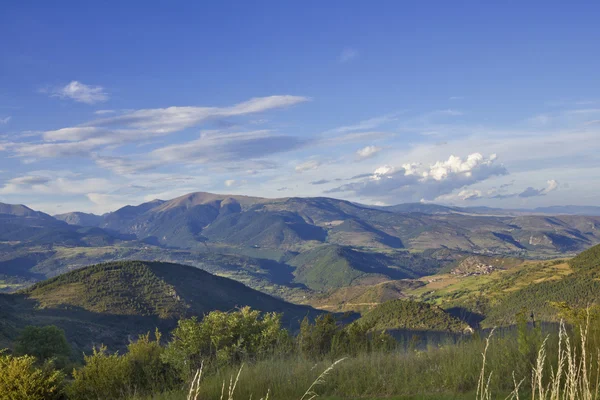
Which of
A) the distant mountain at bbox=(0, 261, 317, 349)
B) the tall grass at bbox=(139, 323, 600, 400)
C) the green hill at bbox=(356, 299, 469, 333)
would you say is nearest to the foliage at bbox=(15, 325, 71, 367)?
the distant mountain at bbox=(0, 261, 317, 349)

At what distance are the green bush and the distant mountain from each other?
71.5 metres

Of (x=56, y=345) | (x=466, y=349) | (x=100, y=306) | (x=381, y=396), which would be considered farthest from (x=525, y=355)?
(x=100, y=306)

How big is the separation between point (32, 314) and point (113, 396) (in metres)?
116

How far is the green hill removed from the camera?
374 ft

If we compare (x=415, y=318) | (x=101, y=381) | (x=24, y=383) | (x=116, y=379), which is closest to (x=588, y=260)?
(x=415, y=318)

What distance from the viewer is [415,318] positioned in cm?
12538

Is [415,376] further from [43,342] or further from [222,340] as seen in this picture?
[43,342]

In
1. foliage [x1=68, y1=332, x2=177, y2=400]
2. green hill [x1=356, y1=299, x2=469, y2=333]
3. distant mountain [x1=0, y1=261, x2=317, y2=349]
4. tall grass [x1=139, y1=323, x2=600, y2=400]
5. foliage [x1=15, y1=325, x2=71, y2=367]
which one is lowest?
green hill [x1=356, y1=299, x2=469, y2=333]

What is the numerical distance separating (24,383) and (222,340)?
7656mm

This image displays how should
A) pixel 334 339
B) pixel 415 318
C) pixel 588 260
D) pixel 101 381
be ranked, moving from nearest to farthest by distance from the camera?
pixel 101 381
pixel 334 339
pixel 415 318
pixel 588 260

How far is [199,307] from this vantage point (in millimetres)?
148250

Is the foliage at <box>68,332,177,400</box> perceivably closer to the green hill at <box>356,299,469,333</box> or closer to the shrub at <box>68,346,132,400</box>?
the shrub at <box>68,346,132,400</box>

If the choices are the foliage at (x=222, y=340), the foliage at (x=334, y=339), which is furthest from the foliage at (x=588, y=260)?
the foliage at (x=222, y=340)

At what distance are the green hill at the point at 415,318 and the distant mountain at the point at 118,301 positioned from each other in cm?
2658
